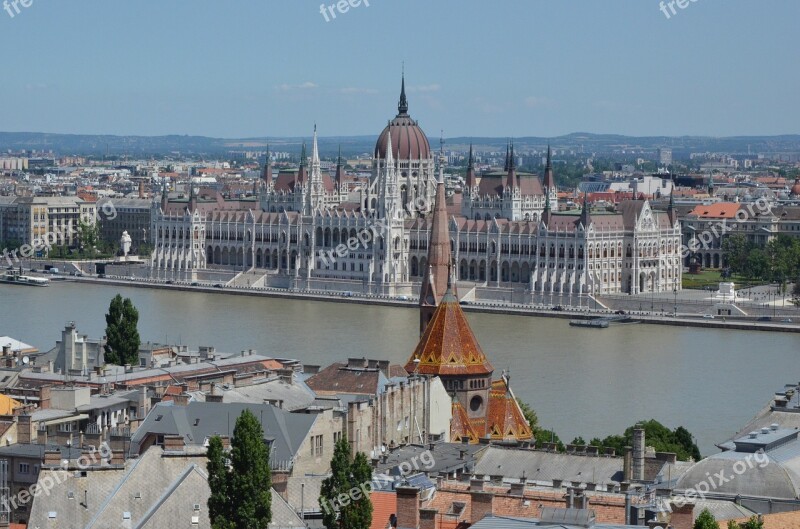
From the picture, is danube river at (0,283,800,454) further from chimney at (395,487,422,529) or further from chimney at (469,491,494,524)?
chimney at (395,487,422,529)

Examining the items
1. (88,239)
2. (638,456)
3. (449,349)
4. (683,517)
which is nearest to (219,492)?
(683,517)

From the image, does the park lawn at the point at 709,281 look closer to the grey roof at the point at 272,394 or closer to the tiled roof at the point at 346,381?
the tiled roof at the point at 346,381

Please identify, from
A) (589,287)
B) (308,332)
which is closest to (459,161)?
(589,287)

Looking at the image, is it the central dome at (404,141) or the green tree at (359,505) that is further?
the central dome at (404,141)

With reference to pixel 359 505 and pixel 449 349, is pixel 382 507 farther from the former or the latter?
pixel 449 349

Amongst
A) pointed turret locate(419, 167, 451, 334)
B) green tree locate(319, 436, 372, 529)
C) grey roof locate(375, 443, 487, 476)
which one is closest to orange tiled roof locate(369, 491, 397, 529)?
green tree locate(319, 436, 372, 529)

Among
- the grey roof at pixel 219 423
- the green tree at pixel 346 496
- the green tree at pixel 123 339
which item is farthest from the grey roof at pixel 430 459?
the green tree at pixel 123 339
